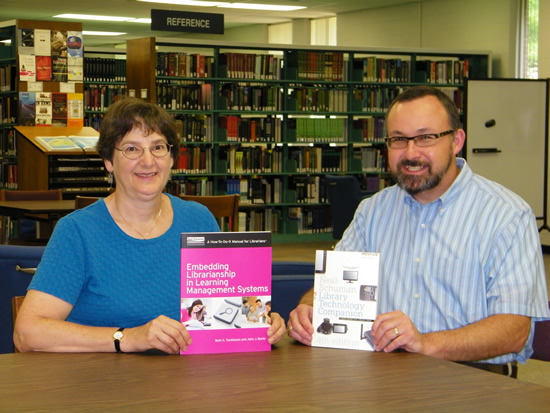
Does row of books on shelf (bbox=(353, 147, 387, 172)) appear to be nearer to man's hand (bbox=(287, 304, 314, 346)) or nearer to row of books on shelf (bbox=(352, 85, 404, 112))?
row of books on shelf (bbox=(352, 85, 404, 112))

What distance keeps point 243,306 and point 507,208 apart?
0.86 meters

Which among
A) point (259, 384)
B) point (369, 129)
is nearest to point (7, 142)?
point (369, 129)

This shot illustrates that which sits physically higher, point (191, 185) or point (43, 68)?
point (43, 68)

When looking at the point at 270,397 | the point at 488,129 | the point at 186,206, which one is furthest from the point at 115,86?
the point at 270,397

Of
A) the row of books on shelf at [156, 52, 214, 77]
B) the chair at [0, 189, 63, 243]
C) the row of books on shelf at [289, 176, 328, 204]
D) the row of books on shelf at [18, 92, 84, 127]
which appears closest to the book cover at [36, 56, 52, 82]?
the row of books on shelf at [18, 92, 84, 127]

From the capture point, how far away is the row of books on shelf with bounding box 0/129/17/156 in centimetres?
859

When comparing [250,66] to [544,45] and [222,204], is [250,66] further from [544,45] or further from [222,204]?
[222,204]

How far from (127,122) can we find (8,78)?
21.7ft

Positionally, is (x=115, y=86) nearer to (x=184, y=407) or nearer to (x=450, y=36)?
→ (x=450, y=36)

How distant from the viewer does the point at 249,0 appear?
1253cm

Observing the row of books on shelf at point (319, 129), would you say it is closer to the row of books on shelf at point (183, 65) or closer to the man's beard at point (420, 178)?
the row of books on shelf at point (183, 65)

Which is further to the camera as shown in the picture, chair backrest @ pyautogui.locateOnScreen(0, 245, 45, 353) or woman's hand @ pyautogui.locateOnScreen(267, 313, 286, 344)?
chair backrest @ pyautogui.locateOnScreen(0, 245, 45, 353)

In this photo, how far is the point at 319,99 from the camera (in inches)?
394

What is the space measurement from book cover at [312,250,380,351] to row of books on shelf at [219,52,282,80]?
26.0 feet
